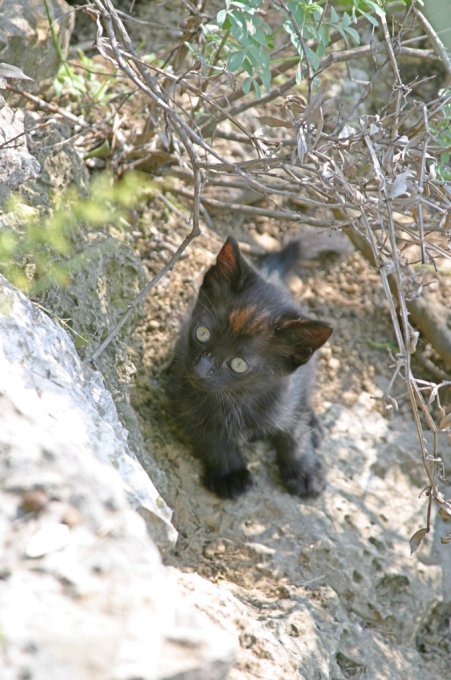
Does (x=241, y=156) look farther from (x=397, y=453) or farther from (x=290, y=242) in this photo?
(x=397, y=453)

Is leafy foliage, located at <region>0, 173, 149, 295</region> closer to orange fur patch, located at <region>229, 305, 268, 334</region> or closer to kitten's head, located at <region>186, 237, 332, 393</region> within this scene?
kitten's head, located at <region>186, 237, 332, 393</region>

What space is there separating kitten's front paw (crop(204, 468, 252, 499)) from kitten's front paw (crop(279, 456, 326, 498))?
0.75 ft

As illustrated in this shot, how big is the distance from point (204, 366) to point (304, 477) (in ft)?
2.88

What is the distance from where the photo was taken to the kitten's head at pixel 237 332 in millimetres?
3197

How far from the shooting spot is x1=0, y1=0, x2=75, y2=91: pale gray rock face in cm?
325

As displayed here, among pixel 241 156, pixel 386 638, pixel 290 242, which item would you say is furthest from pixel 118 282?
pixel 386 638

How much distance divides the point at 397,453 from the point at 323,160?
1902mm

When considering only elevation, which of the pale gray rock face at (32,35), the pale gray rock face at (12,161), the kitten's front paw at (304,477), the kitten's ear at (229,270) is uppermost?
the pale gray rock face at (32,35)

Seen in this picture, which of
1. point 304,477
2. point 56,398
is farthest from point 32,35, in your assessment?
point 304,477

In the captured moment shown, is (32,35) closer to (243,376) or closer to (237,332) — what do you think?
(237,332)

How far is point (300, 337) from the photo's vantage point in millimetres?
3104

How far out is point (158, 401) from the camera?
3750 millimetres

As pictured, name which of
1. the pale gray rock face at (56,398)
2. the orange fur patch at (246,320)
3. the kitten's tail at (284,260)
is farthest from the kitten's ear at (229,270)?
the pale gray rock face at (56,398)

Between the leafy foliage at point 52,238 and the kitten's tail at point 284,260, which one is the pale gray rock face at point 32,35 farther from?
the kitten's tail at point 284,260
